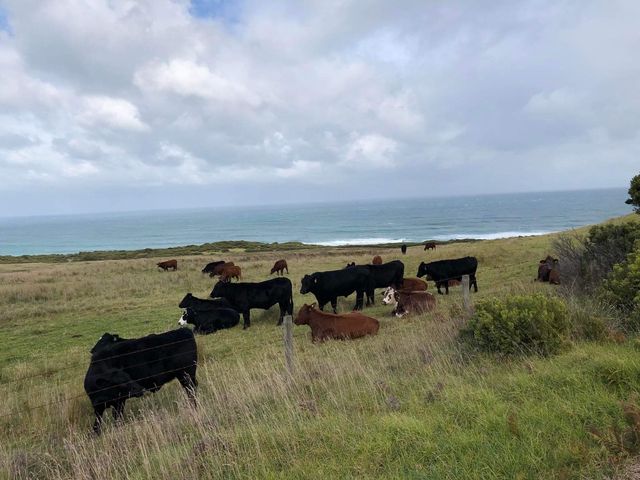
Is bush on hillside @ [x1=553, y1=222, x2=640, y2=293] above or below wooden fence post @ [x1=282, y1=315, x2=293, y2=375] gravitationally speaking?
above

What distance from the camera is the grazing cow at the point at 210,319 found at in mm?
14109

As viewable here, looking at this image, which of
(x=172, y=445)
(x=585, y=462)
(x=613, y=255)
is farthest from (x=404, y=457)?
(x=613, y=255)

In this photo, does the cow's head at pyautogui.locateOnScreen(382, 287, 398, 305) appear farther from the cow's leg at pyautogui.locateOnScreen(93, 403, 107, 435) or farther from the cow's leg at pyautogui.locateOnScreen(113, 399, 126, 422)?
the cow's leg at pyautogui.locateOnScreen(93, 403, 107, 435)

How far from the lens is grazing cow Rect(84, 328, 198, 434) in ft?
23.5

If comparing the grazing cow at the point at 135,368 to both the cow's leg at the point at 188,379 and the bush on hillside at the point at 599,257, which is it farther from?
the bush on hillside at the point at 599,257

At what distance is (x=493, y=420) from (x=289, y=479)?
199 centimetres

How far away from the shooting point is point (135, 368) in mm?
7656

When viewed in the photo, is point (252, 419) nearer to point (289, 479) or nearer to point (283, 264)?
point (289, 479)

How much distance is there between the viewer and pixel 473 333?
7398 mm

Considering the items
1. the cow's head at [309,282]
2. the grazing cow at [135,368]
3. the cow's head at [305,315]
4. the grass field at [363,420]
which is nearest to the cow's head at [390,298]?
the cow's head at [309,282]

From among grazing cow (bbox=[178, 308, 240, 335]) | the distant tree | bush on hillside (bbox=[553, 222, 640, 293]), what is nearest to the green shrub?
bush on hillside (bbox=[553, 222, 640, 293])

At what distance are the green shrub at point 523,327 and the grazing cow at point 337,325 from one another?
439cm

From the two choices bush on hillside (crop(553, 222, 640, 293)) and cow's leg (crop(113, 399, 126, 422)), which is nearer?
cow's leg (crop(113, 399, 126, 422))

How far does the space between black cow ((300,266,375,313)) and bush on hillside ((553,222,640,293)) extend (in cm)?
639
